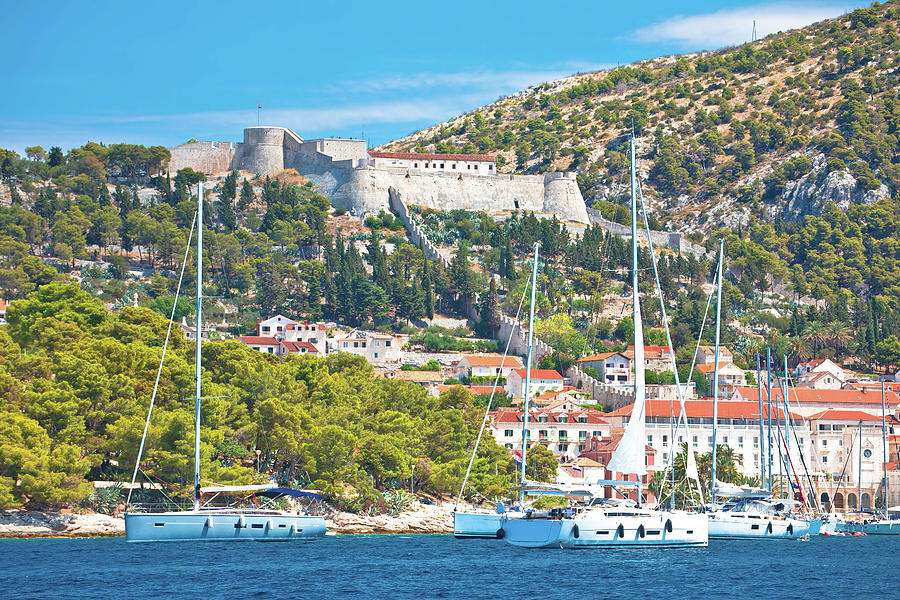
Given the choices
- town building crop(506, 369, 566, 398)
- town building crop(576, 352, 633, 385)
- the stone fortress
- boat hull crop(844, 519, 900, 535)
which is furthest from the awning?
the stone fortress

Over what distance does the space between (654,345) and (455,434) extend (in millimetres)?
51052

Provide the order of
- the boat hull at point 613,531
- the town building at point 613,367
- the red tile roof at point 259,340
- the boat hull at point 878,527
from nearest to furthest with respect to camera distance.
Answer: the boat hull at point 613,531, the boat hull at point 878,527, the red tile roof at point 259,340, the town building at point 613,367

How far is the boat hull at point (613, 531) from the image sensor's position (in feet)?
155

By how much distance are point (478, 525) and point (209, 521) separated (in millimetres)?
9997

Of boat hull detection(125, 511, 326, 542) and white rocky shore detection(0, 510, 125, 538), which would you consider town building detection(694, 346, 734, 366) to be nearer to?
boat hull detection(125, 511, 326, 542)

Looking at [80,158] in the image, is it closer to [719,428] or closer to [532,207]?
[532,207]

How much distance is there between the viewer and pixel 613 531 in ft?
155

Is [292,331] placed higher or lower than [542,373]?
higher

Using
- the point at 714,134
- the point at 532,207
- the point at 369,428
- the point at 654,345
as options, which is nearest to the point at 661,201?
the point at 714,134

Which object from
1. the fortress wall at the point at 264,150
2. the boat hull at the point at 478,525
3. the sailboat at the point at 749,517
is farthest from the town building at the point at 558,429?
the fortress wall at the point at 264,150

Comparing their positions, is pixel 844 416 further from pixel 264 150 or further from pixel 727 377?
pixel 264 150

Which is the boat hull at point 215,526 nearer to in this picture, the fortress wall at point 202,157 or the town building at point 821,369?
the town building at point 821,369

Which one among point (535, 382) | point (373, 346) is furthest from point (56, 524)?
point (373, 346)

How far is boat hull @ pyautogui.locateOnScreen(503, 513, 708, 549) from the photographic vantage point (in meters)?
47.1
